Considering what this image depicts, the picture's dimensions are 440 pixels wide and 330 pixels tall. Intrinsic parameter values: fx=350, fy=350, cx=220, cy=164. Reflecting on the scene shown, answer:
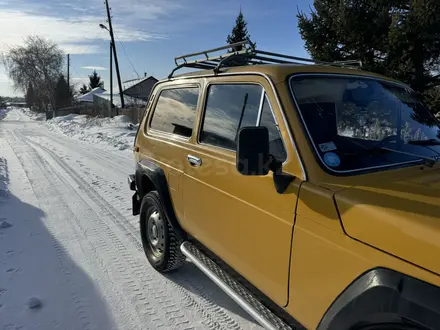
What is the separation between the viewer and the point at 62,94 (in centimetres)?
6131

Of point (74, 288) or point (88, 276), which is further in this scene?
point (88, 276)

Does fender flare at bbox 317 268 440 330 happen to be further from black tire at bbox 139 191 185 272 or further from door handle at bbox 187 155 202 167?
black tire at bbox 139 191 185 272

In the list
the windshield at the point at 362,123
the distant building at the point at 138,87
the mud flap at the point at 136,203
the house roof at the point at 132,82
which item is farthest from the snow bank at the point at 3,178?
the house roof at the point at 132,82

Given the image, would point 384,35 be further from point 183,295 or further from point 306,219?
point 306,219

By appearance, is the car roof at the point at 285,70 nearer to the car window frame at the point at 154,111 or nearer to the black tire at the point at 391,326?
the car window frame at the point at 154,111

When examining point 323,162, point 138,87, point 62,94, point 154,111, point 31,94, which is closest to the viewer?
point 323,162

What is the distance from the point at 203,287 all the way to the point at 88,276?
123 centimetres

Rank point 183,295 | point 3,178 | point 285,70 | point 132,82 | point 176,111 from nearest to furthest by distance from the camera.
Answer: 1. point 285,70
2. point 183,295
3. point 176,111
4. point 3,178
5. point 132,82

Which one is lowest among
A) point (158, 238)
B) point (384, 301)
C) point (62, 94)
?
point (158, 238)

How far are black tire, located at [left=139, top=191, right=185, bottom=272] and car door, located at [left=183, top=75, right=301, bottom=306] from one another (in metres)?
0.54

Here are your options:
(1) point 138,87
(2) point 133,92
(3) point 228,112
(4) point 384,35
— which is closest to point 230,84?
(3) point 228,112

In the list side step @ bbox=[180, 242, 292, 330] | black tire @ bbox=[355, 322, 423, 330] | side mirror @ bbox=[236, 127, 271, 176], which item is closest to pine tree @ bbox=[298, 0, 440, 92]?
side step @ bbox=[180, 242, 292, 330]

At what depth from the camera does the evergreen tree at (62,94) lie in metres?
58.4

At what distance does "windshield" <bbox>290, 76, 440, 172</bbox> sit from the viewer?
2148 millimetres
